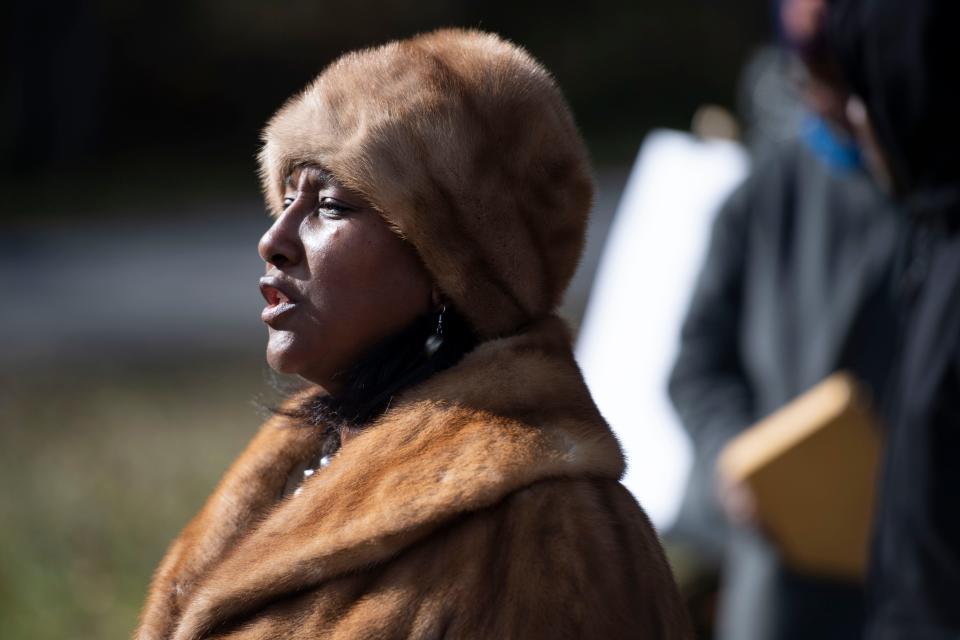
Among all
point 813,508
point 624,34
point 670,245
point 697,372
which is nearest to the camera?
point 813,508

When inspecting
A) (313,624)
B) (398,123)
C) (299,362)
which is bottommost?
(313,624)

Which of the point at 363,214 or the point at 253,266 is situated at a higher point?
the point at 363,214

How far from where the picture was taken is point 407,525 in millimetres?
1576

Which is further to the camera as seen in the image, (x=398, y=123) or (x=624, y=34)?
(x=624, y=34)

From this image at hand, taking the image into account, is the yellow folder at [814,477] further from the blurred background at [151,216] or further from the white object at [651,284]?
the white object at [651,284]

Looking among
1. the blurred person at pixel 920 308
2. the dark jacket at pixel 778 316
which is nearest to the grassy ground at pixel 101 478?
the dark jacket at pixel 778 316

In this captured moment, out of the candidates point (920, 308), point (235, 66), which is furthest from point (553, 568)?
point (235, 66)

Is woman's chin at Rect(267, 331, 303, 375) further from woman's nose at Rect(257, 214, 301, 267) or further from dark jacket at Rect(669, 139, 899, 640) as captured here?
dark jacket at Rect(669, 139, 899, 640)

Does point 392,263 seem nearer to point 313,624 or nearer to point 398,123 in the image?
point 398,123

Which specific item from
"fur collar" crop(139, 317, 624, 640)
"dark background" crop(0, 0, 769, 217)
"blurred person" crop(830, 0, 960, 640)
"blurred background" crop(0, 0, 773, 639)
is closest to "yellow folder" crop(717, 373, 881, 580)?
"blurred person" crop(830, 0, 960, 640)

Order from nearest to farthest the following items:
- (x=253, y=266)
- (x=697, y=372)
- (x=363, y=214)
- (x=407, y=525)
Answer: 1. (x=407, y=525)
2. (x=363, y=214)
3. (x=697, y=372)
4. (x=253, y=266)

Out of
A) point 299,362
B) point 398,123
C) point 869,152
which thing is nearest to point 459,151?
point 398,123

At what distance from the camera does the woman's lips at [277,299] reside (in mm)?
1729

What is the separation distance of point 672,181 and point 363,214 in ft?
10.6
